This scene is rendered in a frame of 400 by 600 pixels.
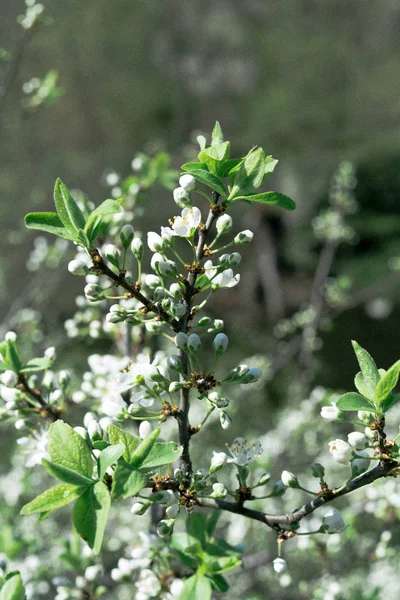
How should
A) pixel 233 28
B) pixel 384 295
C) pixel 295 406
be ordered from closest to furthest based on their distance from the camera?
1. pixel 295 406
2. pixel 384 295
3. pixel 233 28

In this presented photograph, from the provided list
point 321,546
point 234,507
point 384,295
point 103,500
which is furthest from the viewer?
point 384,295

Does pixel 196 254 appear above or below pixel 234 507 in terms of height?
above

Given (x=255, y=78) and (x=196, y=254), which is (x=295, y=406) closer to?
(x=196, y=254)

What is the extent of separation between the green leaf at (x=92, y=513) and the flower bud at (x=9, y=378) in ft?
0.71

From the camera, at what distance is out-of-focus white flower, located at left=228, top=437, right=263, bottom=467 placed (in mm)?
450

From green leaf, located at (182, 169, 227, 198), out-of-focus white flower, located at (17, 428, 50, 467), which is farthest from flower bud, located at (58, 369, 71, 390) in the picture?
green leaf, located at (182, 169, 227, 198)

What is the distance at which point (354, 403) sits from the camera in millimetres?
368

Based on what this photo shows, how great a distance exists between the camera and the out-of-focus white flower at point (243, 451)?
17.7 inches

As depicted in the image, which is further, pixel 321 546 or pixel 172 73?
pixel 172 73

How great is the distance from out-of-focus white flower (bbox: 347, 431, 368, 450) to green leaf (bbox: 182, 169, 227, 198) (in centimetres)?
21

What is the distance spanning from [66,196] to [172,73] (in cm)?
338

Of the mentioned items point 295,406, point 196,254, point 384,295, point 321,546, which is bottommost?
point 384,295

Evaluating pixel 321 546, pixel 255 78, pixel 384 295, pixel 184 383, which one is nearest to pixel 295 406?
pixel 321 546

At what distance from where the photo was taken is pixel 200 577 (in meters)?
0.45
